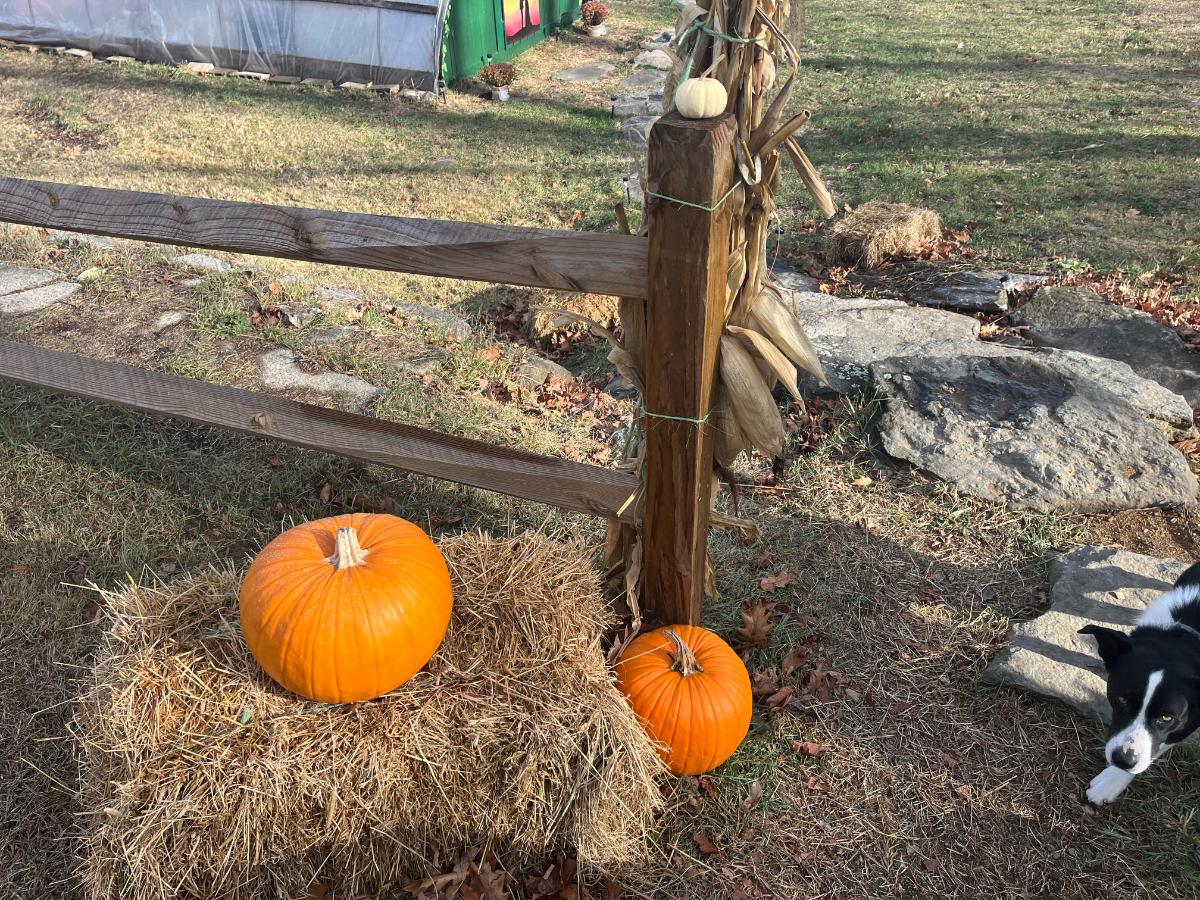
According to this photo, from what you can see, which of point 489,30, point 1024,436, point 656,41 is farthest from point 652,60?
point 1024,436

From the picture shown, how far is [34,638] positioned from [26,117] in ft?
37.9

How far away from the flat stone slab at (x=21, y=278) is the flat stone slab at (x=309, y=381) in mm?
2243

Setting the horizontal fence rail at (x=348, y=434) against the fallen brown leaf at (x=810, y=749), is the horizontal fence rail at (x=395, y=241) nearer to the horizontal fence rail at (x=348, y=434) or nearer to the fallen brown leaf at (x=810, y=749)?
the horizontal fence rail at (x=348, y=434)

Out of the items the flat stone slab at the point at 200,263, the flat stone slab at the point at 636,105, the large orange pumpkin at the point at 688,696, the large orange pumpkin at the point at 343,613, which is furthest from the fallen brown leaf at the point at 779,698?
the flat stone slab at the point at 636,105

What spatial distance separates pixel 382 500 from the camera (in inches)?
166

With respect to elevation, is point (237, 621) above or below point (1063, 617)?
above

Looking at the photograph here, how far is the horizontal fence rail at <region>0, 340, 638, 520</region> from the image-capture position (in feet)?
9.89

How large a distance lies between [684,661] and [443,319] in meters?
3.96

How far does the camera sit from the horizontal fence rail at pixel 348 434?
301cm

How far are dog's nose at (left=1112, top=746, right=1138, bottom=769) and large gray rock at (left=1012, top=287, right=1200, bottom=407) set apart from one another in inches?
141

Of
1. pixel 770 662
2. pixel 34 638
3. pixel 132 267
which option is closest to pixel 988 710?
pixel 770 662

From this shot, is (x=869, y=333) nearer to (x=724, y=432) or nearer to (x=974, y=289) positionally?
(x=974, y=289)

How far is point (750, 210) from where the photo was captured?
2637mm

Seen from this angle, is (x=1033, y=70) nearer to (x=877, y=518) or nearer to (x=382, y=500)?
(x=877, y=518)
